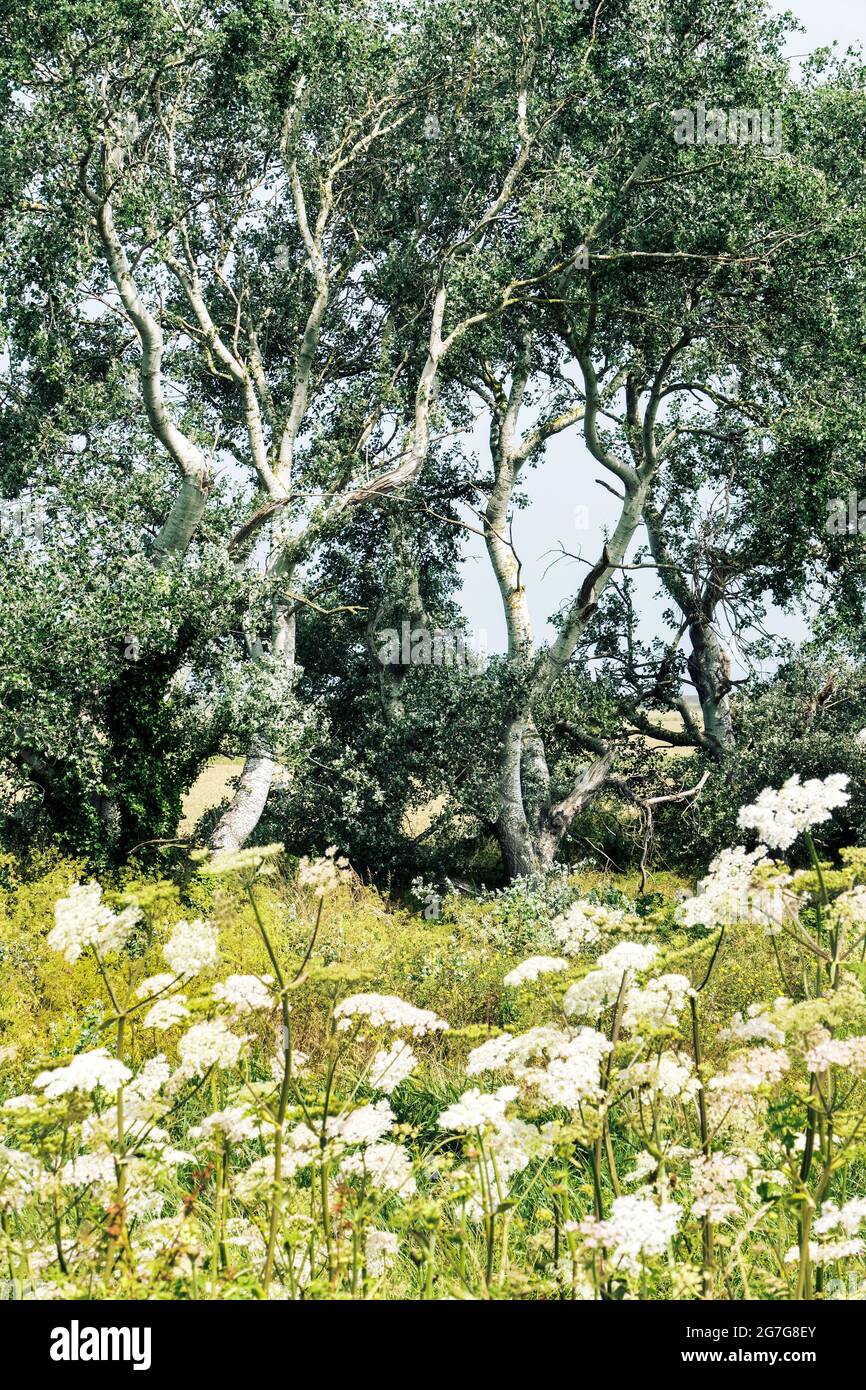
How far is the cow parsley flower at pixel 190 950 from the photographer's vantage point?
10.2 feet

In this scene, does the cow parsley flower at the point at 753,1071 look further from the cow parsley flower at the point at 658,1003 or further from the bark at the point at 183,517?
the bark at the point at 183,517

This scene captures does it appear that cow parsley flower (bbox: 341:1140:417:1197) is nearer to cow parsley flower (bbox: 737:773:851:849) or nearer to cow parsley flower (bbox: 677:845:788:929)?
cow parsley flower (bbox: 677:845:788:929)

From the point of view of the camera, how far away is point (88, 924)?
3.07m

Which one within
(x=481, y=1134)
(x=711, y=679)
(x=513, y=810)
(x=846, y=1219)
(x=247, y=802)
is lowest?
(x=846, y=1219)

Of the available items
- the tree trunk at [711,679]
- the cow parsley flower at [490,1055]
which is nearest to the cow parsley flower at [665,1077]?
the cow parsley flower at [490,1055]

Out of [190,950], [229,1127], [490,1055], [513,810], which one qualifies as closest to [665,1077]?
[490,1055]

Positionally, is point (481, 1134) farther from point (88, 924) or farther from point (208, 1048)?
point (88, 924)

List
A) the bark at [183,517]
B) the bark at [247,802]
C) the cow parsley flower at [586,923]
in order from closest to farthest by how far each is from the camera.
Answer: the cow parsley flower at [586,923] → the bark at [183,517] → the bark at [247,802]

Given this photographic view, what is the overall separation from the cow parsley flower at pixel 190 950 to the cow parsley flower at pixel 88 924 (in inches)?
5.4

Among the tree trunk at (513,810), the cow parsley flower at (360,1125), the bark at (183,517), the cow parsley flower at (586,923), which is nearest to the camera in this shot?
the cow parsley flower at (360,1125)

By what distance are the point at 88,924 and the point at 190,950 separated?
0.29 metres

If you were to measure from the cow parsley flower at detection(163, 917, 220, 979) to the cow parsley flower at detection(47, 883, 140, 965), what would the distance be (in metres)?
0.14

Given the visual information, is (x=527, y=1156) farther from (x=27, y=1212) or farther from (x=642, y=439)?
(x=642, y=439)
